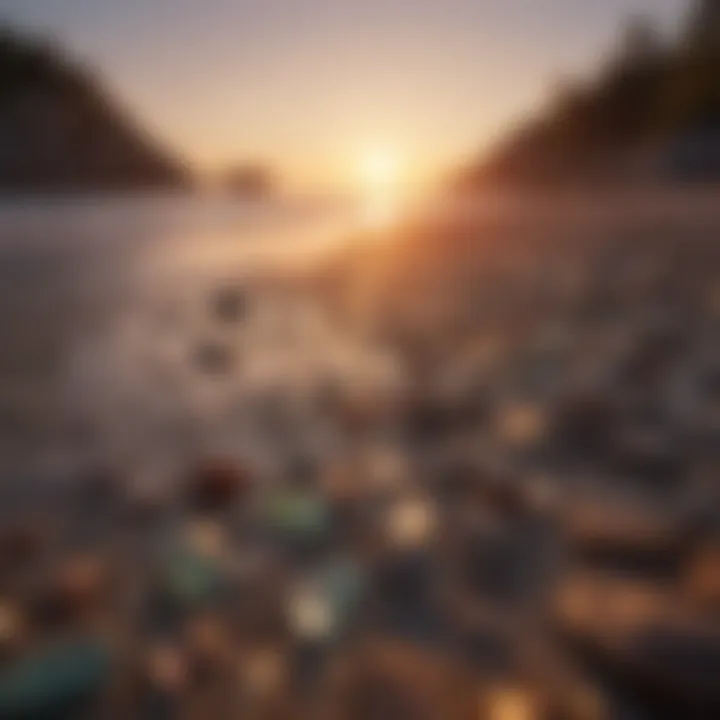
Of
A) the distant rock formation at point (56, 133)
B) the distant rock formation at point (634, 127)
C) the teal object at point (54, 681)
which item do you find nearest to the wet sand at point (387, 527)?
the teal object at point (54, 681)

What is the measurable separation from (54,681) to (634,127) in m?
9.59

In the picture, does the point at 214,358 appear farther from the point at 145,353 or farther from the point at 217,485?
the point at 217,485

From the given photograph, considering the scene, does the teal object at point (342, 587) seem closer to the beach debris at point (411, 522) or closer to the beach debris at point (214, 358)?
the beach debris at point (411, 522)

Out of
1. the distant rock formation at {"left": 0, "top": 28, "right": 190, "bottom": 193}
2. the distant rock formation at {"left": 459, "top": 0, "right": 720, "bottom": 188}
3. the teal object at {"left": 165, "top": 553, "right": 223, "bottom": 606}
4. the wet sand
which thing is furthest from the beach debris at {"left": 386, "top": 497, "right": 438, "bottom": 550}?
the distant rock formation at {"left": 0, "top": 28, "right": 190, "bottom": 193}

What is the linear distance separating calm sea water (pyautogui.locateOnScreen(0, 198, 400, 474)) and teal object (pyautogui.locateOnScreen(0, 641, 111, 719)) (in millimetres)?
546

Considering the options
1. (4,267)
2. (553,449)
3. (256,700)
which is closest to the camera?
(256,700)

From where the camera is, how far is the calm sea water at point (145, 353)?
1.49 m

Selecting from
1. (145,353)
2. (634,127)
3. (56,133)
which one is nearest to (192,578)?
(145,353)

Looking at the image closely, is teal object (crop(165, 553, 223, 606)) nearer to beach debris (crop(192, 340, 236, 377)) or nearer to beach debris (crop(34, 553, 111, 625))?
beach debris (crop(34, 553, 111, 625))

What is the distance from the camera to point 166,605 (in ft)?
2.99

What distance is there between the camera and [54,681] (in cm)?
78

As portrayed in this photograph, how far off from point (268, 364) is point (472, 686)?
1.28 m

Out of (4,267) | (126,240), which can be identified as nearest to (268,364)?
(4,267)

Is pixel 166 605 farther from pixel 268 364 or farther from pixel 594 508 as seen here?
pixel 268 364
